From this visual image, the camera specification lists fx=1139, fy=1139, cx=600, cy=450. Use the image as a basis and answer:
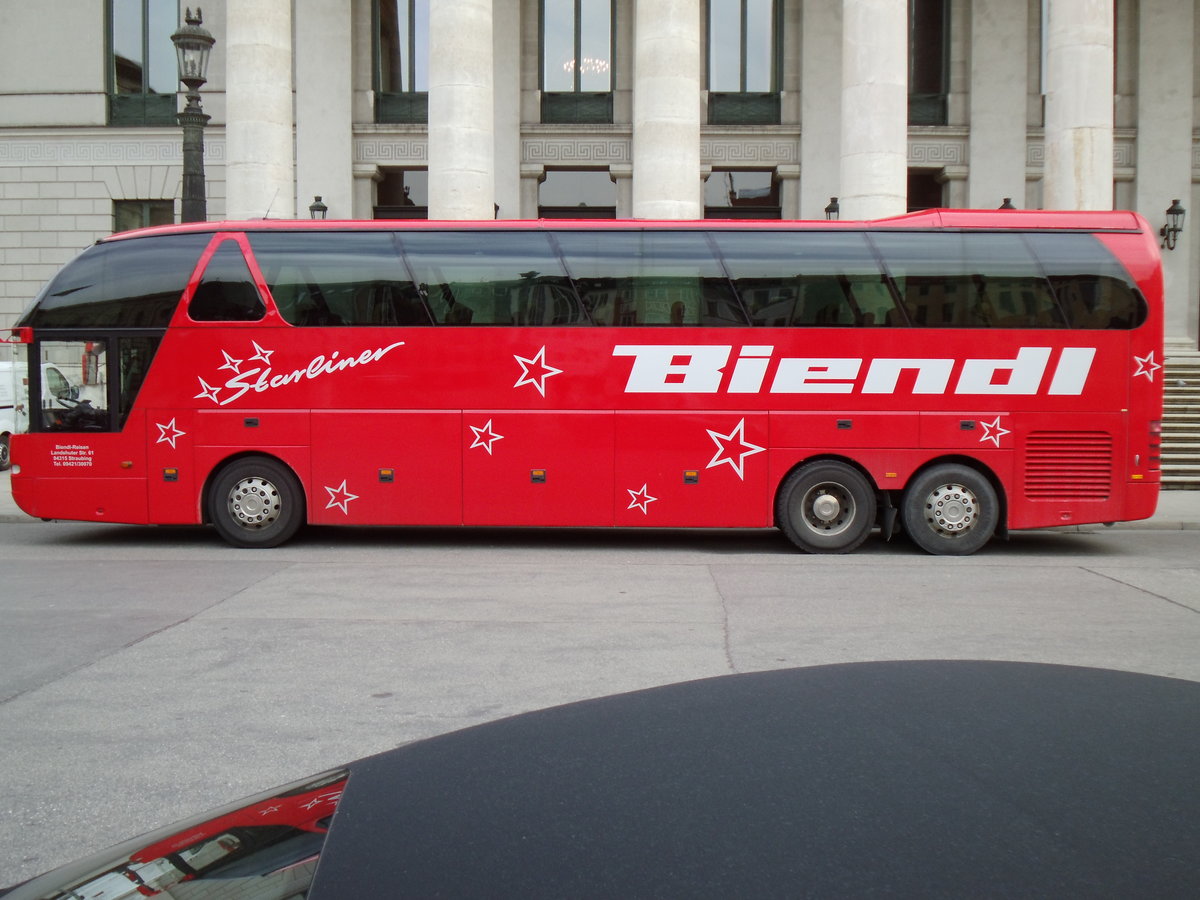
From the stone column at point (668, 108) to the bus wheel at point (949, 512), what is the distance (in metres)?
10.0

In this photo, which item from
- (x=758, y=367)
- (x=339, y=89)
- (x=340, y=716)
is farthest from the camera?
(x=339, y=89)

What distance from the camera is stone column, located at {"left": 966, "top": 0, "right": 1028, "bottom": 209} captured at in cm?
2722

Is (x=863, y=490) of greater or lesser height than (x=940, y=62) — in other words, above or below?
below

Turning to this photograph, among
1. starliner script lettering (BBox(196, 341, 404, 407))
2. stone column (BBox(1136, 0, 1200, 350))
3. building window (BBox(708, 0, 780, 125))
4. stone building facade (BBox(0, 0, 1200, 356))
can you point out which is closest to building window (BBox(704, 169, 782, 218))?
stone building facade (BBox(0, 0, 1200, 356))

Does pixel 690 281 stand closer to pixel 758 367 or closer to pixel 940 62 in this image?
pixel 758 367

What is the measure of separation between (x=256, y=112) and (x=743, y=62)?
1211 centimetres

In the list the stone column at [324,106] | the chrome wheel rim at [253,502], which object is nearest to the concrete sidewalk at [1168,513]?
the chrome wheel rim at [253,502]

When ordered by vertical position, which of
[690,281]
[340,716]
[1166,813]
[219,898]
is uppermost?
[690,281]

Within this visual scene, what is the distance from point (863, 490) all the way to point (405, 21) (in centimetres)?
2069

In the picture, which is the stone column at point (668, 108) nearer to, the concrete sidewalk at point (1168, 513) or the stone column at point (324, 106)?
the stone column at point (324, 106)

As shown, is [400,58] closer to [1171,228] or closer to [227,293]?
[227,293]

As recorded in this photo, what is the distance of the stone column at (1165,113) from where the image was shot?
27.0 metres

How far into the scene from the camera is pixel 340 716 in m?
5.90

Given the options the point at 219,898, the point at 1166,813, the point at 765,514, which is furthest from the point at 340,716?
the point at 765,514
